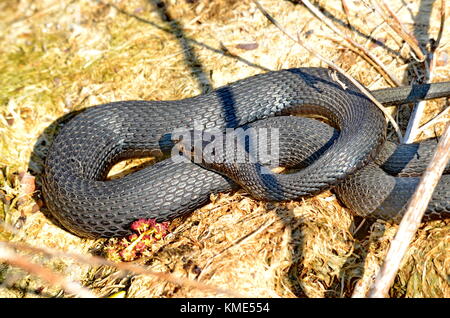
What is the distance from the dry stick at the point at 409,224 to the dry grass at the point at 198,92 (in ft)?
2.70

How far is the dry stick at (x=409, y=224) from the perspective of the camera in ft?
12.0

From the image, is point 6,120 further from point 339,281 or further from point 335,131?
point 339,281

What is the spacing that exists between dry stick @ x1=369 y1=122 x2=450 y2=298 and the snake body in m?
0.97

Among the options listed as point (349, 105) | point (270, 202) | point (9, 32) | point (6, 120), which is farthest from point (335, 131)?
point (9, 32)

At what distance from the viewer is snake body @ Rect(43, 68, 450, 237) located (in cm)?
511

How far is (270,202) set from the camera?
204 inches

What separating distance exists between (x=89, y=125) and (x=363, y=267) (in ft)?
12.9

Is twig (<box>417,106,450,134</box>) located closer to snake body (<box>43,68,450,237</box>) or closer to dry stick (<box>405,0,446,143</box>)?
dry stick (<box>405,0,446,143</box>)

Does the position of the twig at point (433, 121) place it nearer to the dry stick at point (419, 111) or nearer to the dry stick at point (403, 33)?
the dry stick at point (419, 111)

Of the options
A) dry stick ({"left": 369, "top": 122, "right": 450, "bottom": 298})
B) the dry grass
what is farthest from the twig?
dry stick ({"left": 369, "top": 122, "right": 450, "bottom": 298})

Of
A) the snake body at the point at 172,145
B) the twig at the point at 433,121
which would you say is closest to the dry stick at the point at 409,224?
the snake body at the point at 172,145

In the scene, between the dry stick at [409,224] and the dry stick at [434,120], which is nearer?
the dry stick at [409,224]

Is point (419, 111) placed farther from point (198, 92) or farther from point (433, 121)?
point (198, 92)

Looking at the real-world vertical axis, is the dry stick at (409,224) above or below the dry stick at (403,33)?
below
